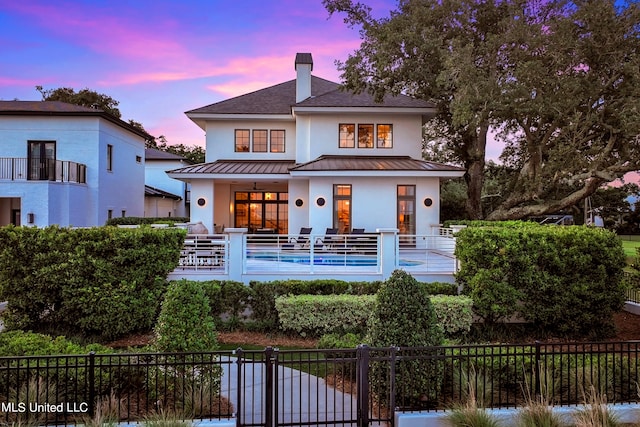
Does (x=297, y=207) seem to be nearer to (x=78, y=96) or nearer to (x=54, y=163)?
(x=54, y=163)

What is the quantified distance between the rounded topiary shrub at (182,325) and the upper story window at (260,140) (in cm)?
1796

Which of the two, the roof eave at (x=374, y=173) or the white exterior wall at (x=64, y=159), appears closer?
the roof eave at (x=374, y=173)

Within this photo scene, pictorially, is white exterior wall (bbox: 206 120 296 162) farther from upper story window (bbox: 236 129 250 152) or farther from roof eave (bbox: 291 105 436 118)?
roof eave (bbox: 291 105 436 118)

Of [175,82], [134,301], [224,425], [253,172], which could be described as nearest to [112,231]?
[134,301]

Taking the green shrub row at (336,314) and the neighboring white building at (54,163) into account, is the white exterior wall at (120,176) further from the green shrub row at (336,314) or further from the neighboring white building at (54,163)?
the green shrub row at (336,314)

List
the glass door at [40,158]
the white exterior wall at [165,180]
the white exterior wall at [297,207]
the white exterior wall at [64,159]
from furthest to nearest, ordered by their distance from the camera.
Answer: the white exterior wall at [165,180] → the white exterior wall at [297,207] → the glass door at [40,158] → the white exterior wall at [64,159]

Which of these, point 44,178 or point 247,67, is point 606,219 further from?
point 44,178

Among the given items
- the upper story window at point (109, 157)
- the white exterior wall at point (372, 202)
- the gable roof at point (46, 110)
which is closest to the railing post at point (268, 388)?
the white exterior wall at point (372, 202)

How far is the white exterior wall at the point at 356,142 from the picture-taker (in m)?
21.9

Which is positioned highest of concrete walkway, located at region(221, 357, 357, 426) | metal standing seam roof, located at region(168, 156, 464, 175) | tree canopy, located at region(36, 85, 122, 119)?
tree canopy, located at region(36, 85, 122, 119)

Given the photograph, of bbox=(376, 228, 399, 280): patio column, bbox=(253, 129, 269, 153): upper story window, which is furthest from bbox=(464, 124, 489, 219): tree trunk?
bbox=(376, 228, 399, 280): patio column

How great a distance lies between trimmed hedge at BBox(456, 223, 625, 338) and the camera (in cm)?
970

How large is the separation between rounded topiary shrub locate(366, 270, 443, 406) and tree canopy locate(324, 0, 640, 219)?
13858mm

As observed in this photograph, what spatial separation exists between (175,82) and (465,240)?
24.4 m
